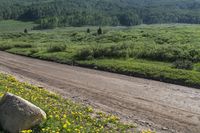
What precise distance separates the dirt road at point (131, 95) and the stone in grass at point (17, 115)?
4.16 meters

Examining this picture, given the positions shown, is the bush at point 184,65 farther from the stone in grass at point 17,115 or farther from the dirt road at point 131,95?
the stone in grass at point 17,115

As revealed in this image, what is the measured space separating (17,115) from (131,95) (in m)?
8.77

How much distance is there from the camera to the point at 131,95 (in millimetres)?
18469

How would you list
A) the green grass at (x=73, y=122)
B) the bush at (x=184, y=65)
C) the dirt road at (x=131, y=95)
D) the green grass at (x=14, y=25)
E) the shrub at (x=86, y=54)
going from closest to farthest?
1. the green grass at (x=73, y=122)
2. the dirt road at (x=131, y=95)
3. the bush at (x=184, y=65)
4. the shrub at (x=86, y=54)
5. the green grass at (x=14, y=25)

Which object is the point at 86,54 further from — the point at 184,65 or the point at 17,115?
the point at 17,115

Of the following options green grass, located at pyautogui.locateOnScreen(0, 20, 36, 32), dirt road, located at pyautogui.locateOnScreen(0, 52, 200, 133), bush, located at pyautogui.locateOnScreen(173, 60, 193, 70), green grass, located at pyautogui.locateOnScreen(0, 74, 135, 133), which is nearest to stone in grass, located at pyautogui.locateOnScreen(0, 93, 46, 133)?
green grass, located at pyautogui.locateOnScreen(0, 74, 135, 133)

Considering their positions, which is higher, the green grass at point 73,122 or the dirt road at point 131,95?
the green grass at point 73,122

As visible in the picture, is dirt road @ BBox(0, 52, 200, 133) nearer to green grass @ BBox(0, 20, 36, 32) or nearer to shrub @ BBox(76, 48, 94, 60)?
shrub @ BBox(76, 48, 94, 60)

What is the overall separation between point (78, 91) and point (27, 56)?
73.1ft

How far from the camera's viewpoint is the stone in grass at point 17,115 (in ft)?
34.4

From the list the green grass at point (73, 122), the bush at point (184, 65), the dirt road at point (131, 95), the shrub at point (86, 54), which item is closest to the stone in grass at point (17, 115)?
the green grass at point (73, 122)

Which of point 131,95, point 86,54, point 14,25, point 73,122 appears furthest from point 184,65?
point 14,25

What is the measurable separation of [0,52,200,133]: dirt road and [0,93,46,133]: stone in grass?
4.16 meters

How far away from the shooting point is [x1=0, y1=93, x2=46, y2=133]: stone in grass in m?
10.5
